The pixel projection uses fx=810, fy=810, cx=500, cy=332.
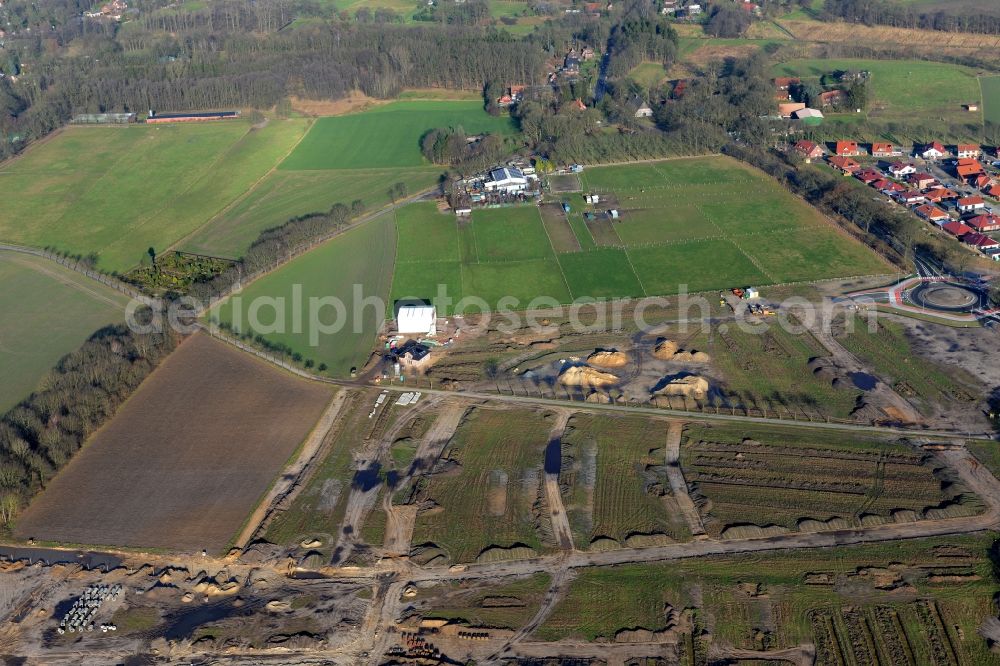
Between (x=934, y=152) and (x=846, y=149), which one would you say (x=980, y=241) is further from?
(x=846, y=149)

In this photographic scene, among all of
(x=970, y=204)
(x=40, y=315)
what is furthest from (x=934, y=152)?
(x=40, y=315)

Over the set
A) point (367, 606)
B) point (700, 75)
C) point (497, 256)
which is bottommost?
point (367, 606)

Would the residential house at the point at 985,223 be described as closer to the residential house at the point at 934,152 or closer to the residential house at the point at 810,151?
the residential house at the point at 934,152

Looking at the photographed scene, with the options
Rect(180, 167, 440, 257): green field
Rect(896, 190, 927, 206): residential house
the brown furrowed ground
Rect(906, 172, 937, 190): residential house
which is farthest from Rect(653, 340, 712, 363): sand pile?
Rect(906, 172, 937, 190): residential house

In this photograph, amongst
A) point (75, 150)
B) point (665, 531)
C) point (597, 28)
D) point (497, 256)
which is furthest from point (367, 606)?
point (597, 28)

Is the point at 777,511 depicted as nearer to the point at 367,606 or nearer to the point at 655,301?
the point at 367,606

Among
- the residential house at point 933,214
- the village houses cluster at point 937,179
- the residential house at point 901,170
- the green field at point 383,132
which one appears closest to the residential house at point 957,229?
the village houses cluster at point 937,179

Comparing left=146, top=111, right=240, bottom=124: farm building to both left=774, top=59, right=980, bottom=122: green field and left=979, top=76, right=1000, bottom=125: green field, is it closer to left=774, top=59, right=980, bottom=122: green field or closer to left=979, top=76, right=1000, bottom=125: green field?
left=774, top=59, right=980, bottom=122: green field
